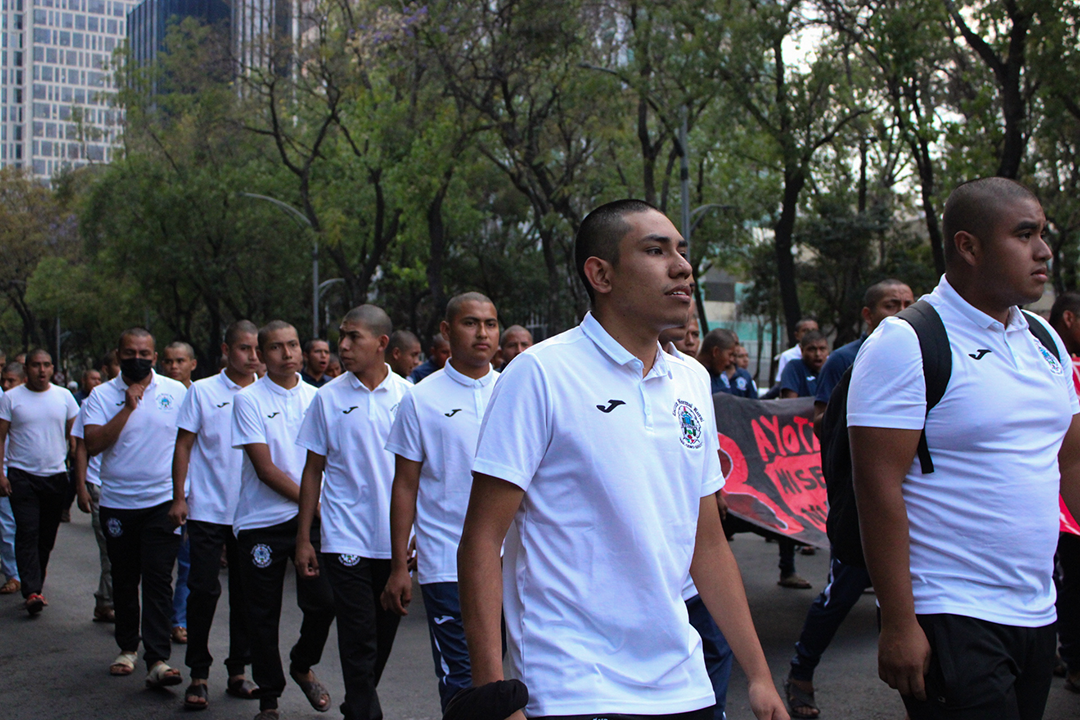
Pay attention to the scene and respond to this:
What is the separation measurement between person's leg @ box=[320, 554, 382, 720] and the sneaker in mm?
4647

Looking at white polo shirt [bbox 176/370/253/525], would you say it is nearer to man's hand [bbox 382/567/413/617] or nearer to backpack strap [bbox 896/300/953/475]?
man's hand [bbox 382/567/413/617]

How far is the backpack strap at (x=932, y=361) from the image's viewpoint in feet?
9.62

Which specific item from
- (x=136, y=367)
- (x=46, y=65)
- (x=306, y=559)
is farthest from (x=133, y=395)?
(x=46, y=65)

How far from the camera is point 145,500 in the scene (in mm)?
7027

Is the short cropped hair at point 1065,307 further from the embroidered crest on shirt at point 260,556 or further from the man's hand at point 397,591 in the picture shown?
the embroidered crest on shirt at point 260,556

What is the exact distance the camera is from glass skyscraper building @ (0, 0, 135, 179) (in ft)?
520

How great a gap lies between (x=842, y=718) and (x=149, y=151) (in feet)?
111

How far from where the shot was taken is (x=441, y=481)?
4945mm

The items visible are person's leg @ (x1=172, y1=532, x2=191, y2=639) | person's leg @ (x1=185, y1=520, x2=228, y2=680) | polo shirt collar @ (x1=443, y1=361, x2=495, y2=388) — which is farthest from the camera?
person's leg @ (x1=172, y1=532, x2=191, y2=639)

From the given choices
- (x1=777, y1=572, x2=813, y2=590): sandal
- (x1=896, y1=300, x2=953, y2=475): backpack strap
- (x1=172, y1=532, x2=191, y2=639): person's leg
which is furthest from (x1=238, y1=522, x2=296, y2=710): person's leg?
(x1=777, y1=572, x2=813, y2=590): sandal

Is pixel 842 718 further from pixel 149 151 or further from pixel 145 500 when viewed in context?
pixel 149 151

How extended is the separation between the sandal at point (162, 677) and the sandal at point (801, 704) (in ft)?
11.3

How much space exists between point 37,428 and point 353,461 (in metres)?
5.55

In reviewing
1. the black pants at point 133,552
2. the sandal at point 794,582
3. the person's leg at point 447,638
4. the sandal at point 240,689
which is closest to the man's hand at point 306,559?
the person's leg at point 447,638
